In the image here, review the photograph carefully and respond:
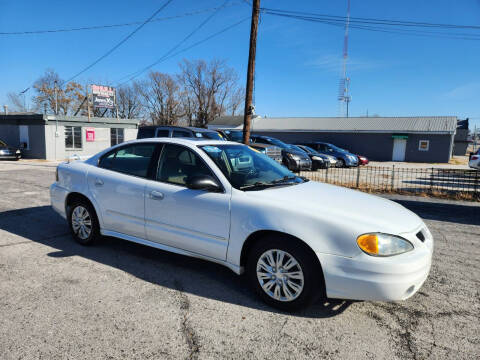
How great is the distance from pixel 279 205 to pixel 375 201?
1.18 meters

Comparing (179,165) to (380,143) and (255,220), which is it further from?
(380,143)

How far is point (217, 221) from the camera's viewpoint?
11.4 feet

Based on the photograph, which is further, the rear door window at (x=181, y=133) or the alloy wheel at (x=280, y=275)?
the rear door window at (x=181, y=133)

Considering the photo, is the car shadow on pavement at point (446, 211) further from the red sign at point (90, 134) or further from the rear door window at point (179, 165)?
the red sign at point (90, 134)

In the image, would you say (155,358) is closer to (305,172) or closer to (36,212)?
(36,212)

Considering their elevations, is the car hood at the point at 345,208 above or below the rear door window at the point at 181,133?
below

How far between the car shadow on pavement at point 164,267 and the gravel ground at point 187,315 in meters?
0.02

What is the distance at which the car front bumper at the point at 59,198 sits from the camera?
16.5 feet

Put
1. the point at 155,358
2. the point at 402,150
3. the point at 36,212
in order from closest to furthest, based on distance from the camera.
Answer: the point at 155,358 → the point at 36,212 → the point at 402,150

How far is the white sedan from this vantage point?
2887 mm

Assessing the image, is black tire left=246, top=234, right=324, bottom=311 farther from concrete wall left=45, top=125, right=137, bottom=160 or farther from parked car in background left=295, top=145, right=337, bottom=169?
concrete wall left=45, top=125, right=137, bottom=160

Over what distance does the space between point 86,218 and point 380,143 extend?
32248mm

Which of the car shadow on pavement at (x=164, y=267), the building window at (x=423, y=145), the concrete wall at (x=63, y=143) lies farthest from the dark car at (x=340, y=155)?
the car shadow on pavement at (x=164, y=267)

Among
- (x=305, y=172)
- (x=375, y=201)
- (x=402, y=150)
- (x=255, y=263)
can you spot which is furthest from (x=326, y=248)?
(x=402, y=150)
